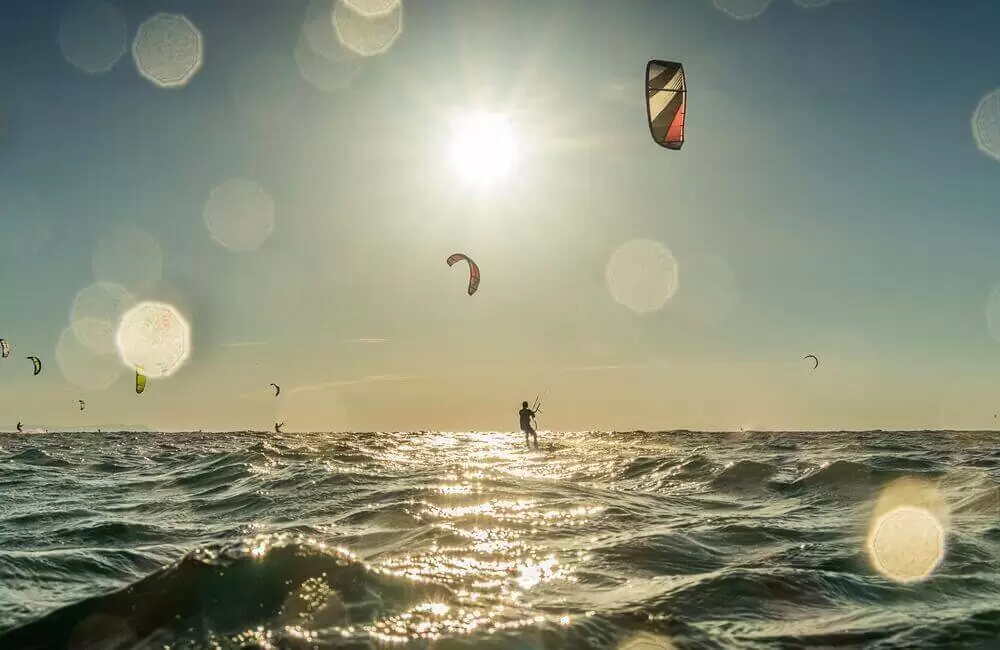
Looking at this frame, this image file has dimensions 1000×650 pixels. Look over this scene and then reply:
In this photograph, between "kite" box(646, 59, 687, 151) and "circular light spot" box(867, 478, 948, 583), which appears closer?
"circular light spot" box(867, 478, 948, 583)

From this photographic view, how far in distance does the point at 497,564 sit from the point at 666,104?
1063 cm

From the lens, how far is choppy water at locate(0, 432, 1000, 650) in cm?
458

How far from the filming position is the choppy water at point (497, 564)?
458 cm

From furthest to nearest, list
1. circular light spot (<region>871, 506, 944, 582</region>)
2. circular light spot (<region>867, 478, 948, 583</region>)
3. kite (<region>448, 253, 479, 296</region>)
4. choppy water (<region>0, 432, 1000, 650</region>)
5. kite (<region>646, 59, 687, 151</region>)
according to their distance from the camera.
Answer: kite (<region>448, 253, 479, 296</region>) < kite (<region>646, 59, 687, 151</region>) < circular light spot (<region>867, 478, 948, 583</region>) < circular light spot (<region>871, 506, 944, 582</region>) < choppy water (<region>0, 432, 1000, 650</region>)

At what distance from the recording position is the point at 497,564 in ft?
23.2

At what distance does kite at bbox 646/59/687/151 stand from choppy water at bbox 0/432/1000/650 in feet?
24.6

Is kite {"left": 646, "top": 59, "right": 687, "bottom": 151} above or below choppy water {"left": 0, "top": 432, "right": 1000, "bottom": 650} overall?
above

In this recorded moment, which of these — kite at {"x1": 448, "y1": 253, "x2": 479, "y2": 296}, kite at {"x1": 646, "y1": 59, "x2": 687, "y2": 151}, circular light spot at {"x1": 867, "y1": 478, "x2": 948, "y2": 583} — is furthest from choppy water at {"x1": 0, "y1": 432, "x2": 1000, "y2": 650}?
kite at {"x1": 448, "y1": 253, "x2": 479, "y2": 296}

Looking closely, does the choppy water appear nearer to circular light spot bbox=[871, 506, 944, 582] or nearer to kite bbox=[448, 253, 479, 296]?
circular light spot bbox=[871, 506, 944, 582]

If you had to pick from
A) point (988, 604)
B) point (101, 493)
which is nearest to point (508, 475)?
point (101, 493)

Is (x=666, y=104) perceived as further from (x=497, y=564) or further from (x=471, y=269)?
(x=471, y=269)

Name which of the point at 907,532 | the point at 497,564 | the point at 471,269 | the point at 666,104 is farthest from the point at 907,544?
the point at 471,269

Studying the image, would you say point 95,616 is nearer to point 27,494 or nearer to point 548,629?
point 548,629

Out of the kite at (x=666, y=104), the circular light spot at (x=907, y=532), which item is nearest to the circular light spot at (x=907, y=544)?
the circular light spot at (x=907, y=532)
